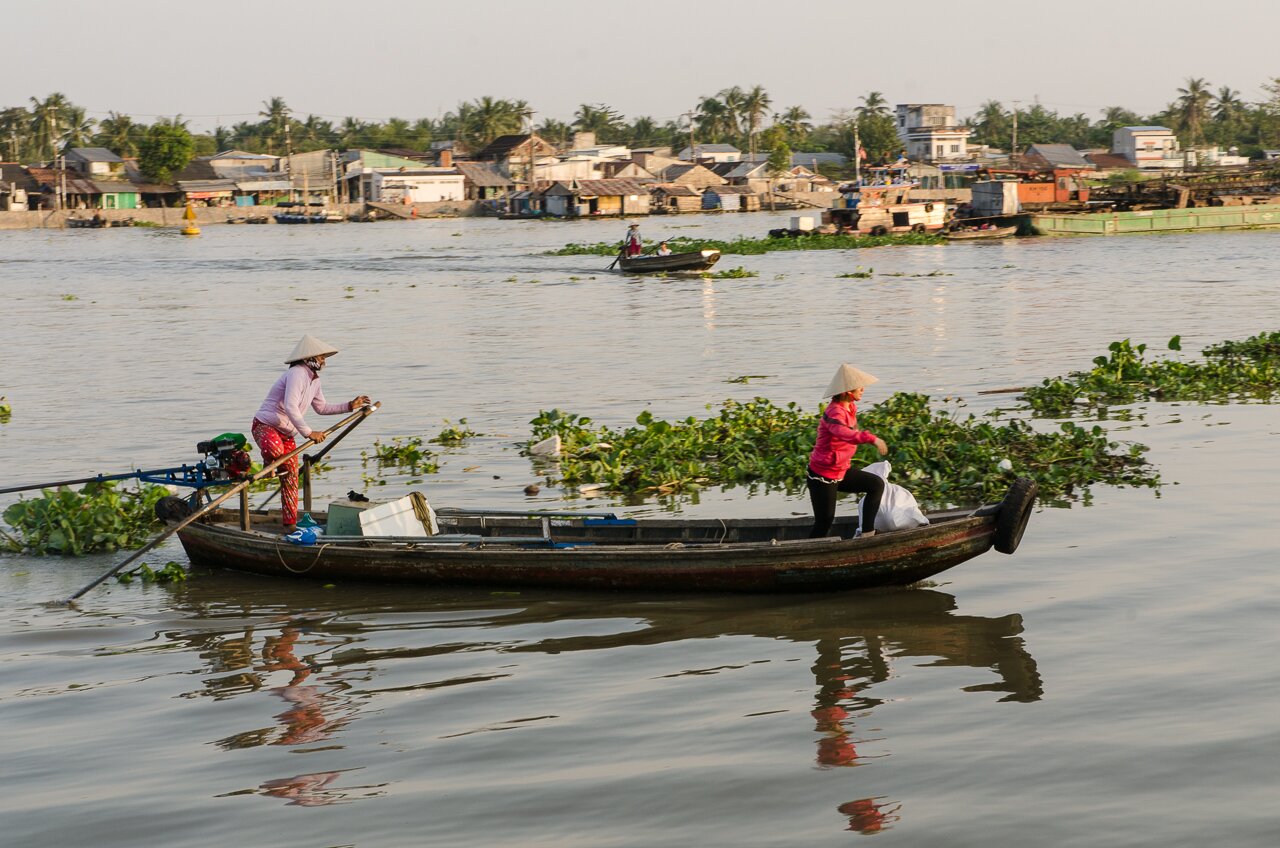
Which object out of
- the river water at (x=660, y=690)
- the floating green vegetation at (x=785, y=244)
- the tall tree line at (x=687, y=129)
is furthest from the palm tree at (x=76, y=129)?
the river water at (x=660, y=690)

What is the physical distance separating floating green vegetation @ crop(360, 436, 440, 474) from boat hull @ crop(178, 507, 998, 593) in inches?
162

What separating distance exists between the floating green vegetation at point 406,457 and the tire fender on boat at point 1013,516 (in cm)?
708

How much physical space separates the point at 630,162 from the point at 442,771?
368ft

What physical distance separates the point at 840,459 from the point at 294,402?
14.2 feet

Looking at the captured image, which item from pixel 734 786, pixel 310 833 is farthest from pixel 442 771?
pixel 734 786

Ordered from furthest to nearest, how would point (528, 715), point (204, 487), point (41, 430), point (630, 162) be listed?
point (630, 162) < point (41, 430) < point (204, 487) < point (528, 715)

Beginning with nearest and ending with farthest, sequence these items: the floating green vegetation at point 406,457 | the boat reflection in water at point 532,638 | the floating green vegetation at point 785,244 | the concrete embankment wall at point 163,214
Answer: the boat reflection in water at point 532,638
the floating green vegetation at point 406,457
the floating green vegetation at point 785,244
the concrete embankment wall at point 163,214

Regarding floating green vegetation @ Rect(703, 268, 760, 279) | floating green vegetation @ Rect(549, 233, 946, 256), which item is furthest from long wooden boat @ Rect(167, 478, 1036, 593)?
floating green vegetation @ Rect(549, 233, 946, 256)

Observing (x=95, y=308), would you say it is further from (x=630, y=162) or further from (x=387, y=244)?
(x=630, y=162)

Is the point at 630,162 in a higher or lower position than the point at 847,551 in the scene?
higher

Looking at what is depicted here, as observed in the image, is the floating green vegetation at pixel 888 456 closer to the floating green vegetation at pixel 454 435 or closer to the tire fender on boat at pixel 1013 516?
the floating green vegetation at pixel 454 435

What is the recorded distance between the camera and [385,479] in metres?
14.5

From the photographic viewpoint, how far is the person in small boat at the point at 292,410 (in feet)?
35.3

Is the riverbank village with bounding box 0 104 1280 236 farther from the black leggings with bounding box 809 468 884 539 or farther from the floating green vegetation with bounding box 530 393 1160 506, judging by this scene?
the black leggings with bounding box 809 468 884 539
